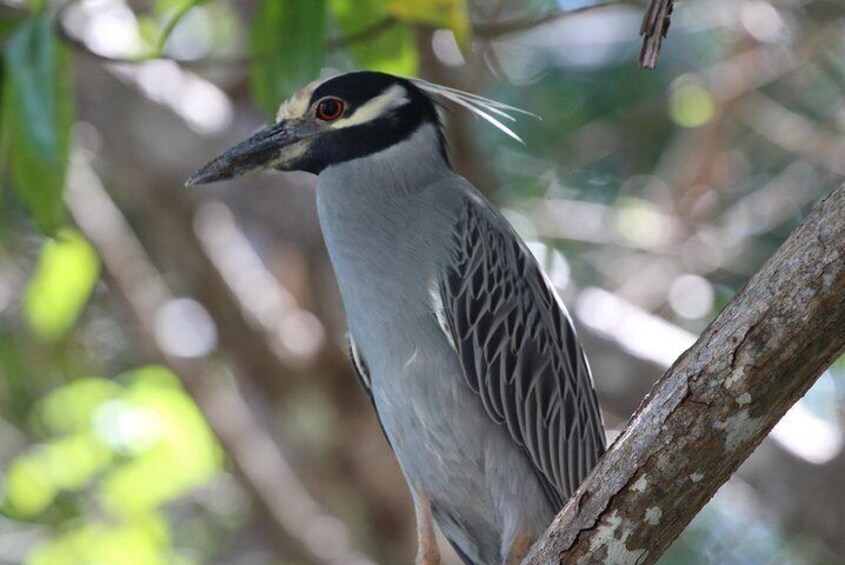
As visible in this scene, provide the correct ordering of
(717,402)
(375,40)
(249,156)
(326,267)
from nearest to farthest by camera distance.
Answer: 1. (717,402)
2. (249,156)
3. (375,40)
4. (326,267)

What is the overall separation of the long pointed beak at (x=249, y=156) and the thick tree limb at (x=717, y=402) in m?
1.55

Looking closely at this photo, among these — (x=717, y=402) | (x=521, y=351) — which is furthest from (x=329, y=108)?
(x=717, y=402)

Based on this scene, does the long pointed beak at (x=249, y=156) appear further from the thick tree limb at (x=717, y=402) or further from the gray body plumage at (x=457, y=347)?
the thick tree limb at (x=717, y=402)

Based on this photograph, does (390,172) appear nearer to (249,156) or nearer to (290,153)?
(290,153)

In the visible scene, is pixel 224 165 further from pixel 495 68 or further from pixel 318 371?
pixel 495 68

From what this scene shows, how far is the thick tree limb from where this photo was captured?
6.89 feet

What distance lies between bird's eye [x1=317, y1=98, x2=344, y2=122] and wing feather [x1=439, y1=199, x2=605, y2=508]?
446 mm

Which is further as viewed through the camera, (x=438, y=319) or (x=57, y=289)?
(x=57, y=289)

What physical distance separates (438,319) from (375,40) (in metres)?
0.96

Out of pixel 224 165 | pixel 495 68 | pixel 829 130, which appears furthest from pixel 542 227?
pixel 224 165

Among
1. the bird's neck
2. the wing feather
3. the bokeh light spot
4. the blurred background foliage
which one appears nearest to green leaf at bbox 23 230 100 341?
the blurred background foliage

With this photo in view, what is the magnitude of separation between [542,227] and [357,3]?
8.92 feet

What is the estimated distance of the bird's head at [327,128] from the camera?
356 cm

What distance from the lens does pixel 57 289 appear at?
5363 mm
